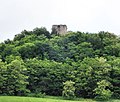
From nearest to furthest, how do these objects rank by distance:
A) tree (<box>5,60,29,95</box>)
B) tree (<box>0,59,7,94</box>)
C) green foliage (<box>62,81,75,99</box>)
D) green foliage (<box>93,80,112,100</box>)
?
tree (<box>0,59,7,94</box>), tree (<box>5,60,29,95</box>), green foliage (<box>93,80,112,100</box>), green foliage (<box>62,81,75,99</box>)

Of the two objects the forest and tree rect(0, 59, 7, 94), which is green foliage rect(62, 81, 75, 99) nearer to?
the forest

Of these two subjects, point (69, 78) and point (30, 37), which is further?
point (30, 37)

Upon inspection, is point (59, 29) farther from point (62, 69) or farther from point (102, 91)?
point (102, 91)

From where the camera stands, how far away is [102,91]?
55.3 metres

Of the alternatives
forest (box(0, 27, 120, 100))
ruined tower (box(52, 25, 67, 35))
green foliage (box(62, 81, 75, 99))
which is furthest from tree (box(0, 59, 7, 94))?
ruined tower (box(52, 25, 67, 35))

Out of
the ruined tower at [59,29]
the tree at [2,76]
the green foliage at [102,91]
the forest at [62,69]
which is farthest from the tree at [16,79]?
the ruined tower at [59,29]

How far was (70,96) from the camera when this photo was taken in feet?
183

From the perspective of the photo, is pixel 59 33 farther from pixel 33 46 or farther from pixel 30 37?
pixel 33 46

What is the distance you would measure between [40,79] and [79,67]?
19.4ft

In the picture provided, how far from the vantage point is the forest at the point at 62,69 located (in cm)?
5562

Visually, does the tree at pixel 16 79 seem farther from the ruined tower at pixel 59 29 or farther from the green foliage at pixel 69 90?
the ruined tower at pixel 59 29

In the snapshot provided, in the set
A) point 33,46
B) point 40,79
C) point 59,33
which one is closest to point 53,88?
point 40,79

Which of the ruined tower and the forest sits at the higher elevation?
the ruined tower

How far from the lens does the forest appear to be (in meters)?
55.6
